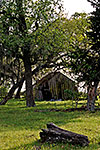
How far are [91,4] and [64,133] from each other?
1864 centimetres

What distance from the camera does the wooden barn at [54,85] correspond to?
5119cm

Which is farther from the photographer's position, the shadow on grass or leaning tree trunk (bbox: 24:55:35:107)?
leaning tree trunk (bbox: 24:55:35:107)

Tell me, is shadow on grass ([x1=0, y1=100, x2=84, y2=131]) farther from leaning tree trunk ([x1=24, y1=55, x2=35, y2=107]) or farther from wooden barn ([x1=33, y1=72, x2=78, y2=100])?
wooden barn ([x1=33, y1=72, x2=78, y2=100])

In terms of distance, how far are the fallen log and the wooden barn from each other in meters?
39.1

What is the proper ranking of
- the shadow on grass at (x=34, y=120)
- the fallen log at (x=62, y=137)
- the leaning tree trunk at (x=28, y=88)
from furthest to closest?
the leaning tree trunk at (x=28, y=88)
the shadow on grass at (x=34, y=120)
the fallen log at (x=62, y=137)

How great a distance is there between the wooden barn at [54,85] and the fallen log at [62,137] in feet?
128

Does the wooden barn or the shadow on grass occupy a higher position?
the wooden barn

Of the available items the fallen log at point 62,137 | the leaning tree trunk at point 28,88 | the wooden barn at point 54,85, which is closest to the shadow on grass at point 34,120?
the fallen log at point 62,137

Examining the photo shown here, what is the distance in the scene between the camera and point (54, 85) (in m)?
51.7

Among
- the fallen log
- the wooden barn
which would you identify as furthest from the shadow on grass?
the wooden barn

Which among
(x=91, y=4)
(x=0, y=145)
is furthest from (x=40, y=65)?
(x=0, y=145)

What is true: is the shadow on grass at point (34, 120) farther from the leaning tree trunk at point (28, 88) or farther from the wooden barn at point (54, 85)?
the wooden barn at point (54, 85)

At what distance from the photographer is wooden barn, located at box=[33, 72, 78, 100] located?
51.2m

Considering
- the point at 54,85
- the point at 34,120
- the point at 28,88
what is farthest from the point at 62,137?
the point at 54,85
